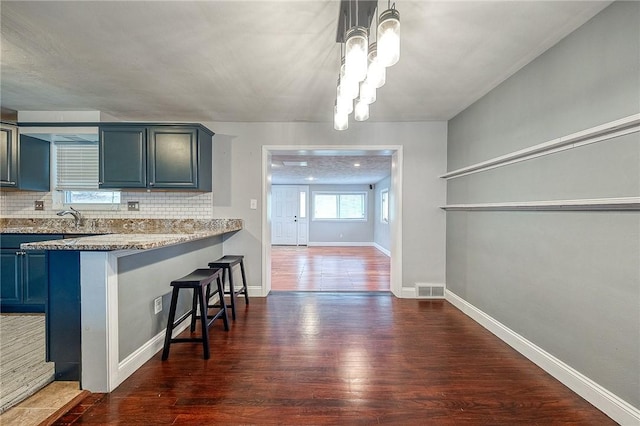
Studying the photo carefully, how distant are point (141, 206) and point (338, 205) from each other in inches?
252

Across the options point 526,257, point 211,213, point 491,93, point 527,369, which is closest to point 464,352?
point 527,369

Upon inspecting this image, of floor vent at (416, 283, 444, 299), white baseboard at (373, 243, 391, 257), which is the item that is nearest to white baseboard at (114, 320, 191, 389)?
floor vent at (416, 283, 444, 299)

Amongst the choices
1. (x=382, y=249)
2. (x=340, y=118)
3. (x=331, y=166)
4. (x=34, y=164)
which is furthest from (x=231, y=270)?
(x=382, y=249)

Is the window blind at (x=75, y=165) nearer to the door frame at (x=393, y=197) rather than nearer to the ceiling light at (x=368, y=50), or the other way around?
the door frame at (x=393, y=197)

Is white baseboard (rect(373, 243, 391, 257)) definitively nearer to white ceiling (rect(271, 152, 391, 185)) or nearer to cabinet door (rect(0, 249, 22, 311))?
A: white ceiling (rect(271, 152, 391, 185))

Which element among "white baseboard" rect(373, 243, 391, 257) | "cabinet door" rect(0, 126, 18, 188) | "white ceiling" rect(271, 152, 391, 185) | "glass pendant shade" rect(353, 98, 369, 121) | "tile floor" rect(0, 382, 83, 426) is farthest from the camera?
"white baseboard" rect(373, 243, 391, 257)

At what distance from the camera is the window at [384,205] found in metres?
7.63

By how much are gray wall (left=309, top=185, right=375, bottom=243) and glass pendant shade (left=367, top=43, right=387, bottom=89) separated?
7545 mm

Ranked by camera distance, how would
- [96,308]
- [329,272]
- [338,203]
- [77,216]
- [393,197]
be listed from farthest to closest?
[338,203] < [329,272] < [393,197] < [77,216] < [96,308]

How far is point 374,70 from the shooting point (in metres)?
1.42

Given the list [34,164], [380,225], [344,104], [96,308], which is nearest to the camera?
[96,308]

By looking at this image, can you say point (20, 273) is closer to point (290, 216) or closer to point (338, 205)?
point (290, 216)

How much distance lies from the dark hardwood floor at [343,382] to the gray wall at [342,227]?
6.34 meters

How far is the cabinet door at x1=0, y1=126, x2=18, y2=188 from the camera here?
9.52 ft
